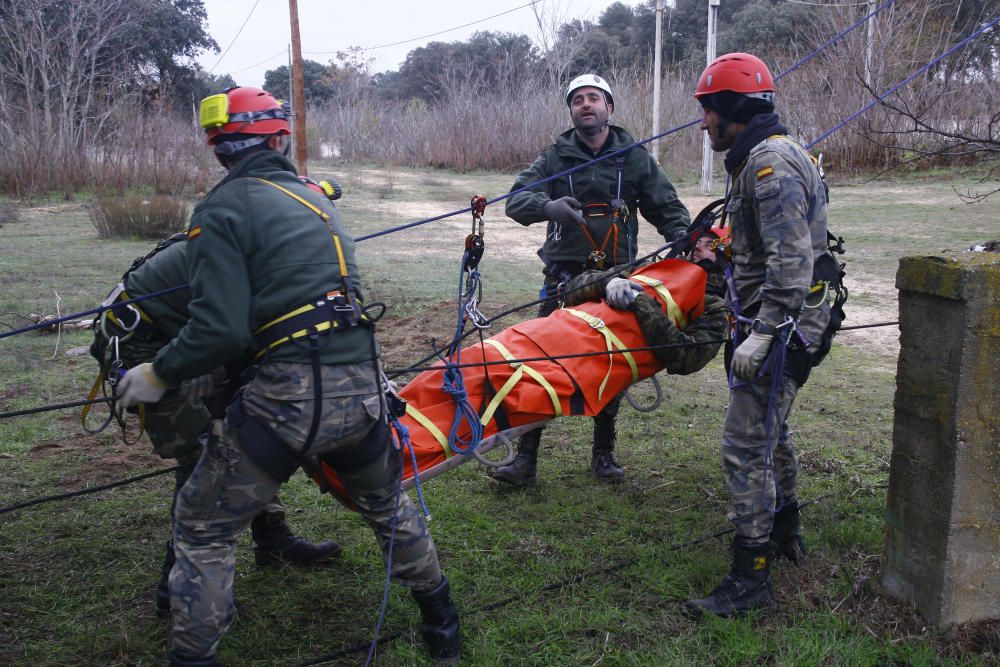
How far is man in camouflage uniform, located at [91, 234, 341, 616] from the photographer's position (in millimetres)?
3414

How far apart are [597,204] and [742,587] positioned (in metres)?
2.44

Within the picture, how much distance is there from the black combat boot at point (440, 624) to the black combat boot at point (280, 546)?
3.18ft

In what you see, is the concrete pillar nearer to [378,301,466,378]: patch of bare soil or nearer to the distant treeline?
the distant treeline

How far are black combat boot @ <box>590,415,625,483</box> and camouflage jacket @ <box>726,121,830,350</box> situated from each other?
1.80 meters

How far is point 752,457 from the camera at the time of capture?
3.58 m

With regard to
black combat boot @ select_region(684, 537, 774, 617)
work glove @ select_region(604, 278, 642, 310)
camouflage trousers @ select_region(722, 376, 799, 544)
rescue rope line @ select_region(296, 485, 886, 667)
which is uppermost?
work glove @ select_region(604, 278, 642, 310)

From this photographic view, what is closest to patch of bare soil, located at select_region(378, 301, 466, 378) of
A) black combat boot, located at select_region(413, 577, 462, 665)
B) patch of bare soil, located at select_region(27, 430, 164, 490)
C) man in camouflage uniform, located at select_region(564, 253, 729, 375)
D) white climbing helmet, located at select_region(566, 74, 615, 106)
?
patch of bare soil, located at select_region(27, 430, 164, 490)

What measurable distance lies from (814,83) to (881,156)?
2.37 metres

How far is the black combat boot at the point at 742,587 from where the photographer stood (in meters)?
3.57

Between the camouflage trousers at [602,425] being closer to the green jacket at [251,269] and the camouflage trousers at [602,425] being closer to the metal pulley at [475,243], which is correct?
the metal pulley at [475,243]

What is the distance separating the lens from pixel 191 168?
2114 centimetres

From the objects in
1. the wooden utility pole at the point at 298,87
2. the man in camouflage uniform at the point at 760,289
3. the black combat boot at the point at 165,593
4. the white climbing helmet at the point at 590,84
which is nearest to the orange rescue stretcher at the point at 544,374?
the man in camouflage uniform at the point at 760,289

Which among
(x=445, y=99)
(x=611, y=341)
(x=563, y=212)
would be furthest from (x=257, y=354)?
(x=445, y=99)

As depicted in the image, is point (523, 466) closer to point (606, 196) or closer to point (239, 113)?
point (606, 196)
